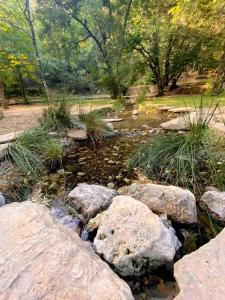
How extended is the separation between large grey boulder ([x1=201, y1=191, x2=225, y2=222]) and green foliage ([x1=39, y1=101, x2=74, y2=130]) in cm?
230

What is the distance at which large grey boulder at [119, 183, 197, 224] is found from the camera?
4.23ft

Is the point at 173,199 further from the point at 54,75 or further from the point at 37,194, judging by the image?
the point at 54,75

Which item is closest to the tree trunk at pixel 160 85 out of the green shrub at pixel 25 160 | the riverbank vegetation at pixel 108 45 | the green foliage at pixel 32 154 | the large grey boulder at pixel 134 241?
the riverbank vegetation at pixel 108 45

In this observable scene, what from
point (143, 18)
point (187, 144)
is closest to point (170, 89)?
point (143, 18)

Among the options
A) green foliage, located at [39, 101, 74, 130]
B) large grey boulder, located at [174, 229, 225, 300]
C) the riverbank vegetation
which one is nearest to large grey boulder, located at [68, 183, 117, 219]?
large grey boulder, located at [174, 229, 225, 300]

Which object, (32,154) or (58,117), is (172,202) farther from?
(58,117)

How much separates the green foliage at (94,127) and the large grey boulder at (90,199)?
1.35 meters

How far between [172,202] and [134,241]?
0.41m

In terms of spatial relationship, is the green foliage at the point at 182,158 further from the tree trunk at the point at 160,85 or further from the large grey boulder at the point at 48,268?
the tree trunk at the point at 160,85

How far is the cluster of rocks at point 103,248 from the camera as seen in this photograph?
729 mm

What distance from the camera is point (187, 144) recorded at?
191 centimetres

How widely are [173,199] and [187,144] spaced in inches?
29.5

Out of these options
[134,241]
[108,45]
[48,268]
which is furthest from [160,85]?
[48,268]

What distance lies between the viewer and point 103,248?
1077mm
